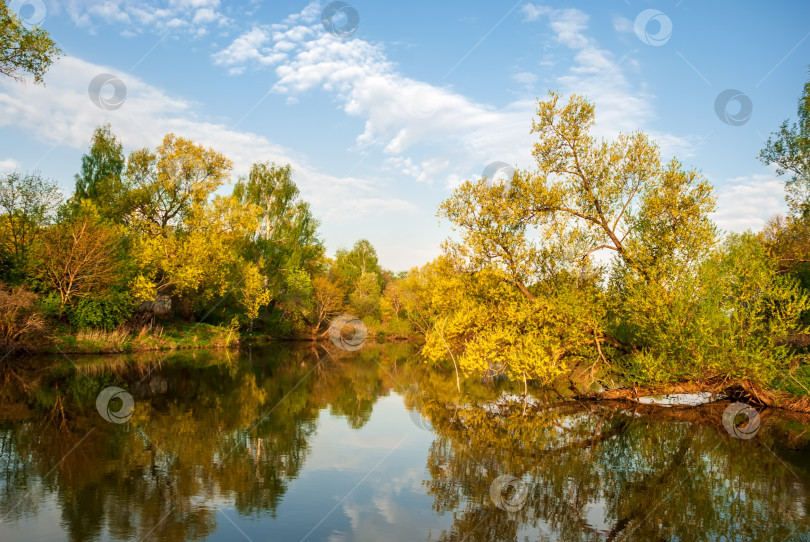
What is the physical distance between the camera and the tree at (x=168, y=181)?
5444 cm

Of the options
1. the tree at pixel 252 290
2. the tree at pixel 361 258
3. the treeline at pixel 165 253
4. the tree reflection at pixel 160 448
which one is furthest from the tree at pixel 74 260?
the tree at pixel 361 258

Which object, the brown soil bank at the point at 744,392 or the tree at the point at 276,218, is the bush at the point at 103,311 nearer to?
the tree at the point at 276,218

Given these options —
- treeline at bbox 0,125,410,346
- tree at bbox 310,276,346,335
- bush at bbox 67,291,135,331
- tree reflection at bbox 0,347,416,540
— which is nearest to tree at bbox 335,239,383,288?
treeline at bbox 0,125,410,346

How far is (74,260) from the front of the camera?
38.4m

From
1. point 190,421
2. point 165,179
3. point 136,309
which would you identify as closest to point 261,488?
point 190,421

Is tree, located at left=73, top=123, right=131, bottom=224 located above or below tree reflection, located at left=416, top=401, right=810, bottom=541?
above

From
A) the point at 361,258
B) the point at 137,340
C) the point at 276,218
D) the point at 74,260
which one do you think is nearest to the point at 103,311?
the point at 137,340

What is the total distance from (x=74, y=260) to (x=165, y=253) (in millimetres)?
10536

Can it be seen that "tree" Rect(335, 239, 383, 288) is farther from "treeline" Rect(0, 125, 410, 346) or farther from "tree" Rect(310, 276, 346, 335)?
"tree" Rect(310, 276, 346, 335)

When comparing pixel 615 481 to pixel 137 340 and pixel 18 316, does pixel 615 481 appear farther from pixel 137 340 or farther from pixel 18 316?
pixel 137 340

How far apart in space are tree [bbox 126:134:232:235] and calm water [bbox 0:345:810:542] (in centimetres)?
3272

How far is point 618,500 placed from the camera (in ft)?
38.5

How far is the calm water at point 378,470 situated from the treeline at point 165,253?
1530cm

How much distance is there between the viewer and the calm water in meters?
9.91
